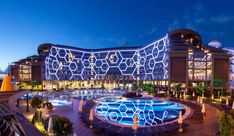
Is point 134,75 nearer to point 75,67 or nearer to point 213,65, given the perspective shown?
point 75,67

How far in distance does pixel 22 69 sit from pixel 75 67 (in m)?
12.9

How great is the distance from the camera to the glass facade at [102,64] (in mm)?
47938

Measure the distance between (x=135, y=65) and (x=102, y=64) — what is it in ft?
30.8

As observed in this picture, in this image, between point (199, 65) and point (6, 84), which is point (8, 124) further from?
point (199, 65)

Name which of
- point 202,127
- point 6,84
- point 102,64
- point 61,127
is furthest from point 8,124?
point 102,64

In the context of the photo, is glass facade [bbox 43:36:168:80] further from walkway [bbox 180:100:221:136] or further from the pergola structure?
the pergola structure

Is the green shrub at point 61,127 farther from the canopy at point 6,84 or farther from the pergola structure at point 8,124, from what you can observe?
the canopy at point 6,84

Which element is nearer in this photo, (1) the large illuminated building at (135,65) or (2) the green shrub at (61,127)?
(2) the green shrub at (61,127)

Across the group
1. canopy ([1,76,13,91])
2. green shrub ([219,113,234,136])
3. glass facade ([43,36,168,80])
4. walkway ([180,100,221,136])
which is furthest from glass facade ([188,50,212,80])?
green shrub ([219,113,234,136])

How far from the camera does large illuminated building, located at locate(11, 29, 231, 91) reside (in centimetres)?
3641

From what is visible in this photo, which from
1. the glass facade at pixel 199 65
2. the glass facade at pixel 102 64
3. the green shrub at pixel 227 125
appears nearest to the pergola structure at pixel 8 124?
the green shrub at pixel 227 125

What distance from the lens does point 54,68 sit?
4991 centimetres

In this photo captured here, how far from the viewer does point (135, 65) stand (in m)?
54.1

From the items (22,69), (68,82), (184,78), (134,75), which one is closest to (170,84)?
(184,78)
